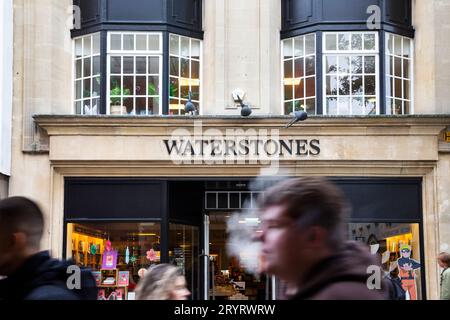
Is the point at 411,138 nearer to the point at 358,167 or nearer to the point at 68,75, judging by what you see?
the point at 358,167

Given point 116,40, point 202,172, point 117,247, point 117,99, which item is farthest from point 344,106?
Result: point 117,247

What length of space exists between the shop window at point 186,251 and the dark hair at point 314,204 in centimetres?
1207

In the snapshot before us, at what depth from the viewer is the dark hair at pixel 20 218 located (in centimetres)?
338

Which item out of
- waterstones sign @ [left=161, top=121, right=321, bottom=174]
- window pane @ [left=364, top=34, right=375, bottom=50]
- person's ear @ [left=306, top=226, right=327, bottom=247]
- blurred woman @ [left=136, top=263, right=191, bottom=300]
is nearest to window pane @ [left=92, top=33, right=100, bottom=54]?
waterstones sign @ [left=161, top=121, right=321, bottom=174]

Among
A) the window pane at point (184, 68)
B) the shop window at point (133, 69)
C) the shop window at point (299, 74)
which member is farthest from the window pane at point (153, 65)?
the shop window at point (299, 74)

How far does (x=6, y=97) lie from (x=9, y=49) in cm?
99

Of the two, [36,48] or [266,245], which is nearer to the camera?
[266,245]

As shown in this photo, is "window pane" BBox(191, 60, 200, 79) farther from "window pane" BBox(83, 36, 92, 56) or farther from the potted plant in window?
"window pane" BBox(83, 36, 92, 56)

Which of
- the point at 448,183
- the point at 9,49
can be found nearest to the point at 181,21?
the point at 9,49

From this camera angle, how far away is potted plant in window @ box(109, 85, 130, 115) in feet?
48.4

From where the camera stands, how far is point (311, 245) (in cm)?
250

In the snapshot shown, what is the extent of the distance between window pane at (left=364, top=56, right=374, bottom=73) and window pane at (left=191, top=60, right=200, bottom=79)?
3.39 metres
